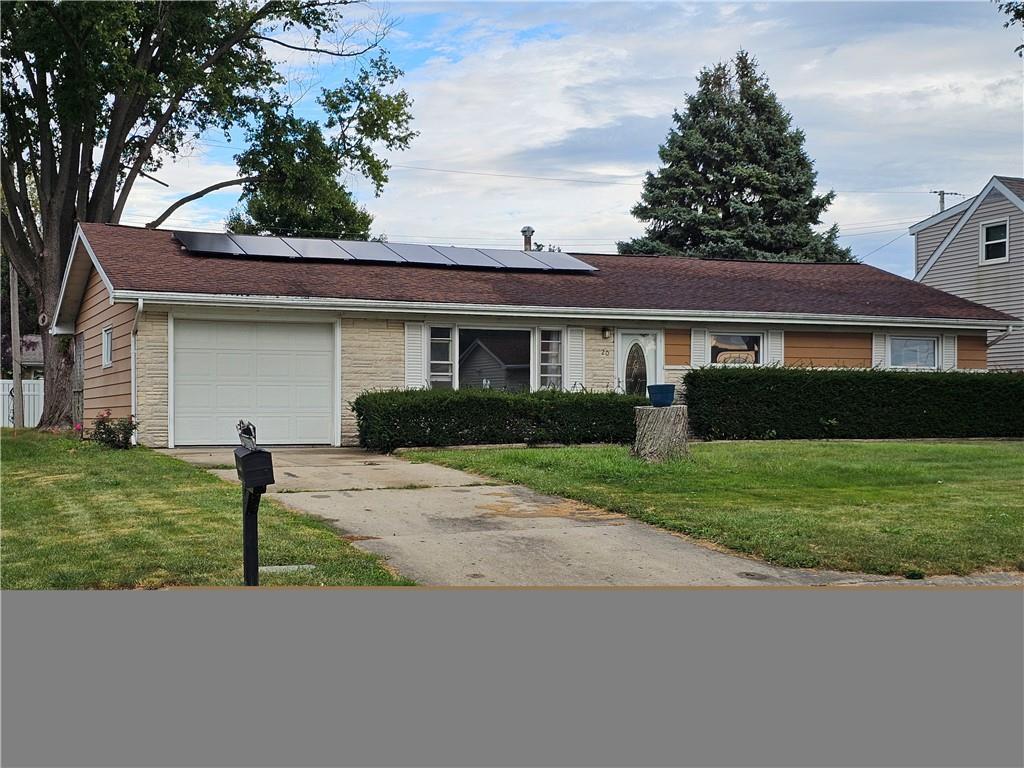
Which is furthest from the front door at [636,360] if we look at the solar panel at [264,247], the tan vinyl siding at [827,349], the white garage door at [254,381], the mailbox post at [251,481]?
the mailbox post at [251,481]

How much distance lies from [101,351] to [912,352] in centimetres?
1679

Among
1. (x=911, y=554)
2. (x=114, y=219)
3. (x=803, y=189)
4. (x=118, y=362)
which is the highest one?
(x=803, y=189)

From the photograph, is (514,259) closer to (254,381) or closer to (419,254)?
(419,254)

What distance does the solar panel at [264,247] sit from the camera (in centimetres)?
1988

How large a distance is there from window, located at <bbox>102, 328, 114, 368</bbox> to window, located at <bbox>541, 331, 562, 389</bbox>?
790 cm

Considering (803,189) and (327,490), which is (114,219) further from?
(803,189)

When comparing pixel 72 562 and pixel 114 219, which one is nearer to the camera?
pixel 72 562

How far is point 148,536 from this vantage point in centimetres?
809

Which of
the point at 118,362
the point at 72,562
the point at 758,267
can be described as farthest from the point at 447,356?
the point at 72,562

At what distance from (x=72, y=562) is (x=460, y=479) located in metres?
5.92

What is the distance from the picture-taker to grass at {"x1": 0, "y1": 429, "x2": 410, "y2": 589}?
264 inches

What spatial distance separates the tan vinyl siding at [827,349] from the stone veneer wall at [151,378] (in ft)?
39.9

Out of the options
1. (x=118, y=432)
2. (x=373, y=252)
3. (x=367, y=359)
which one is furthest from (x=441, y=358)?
(x=118, y=432)

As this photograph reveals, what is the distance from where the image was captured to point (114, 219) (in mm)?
26766
